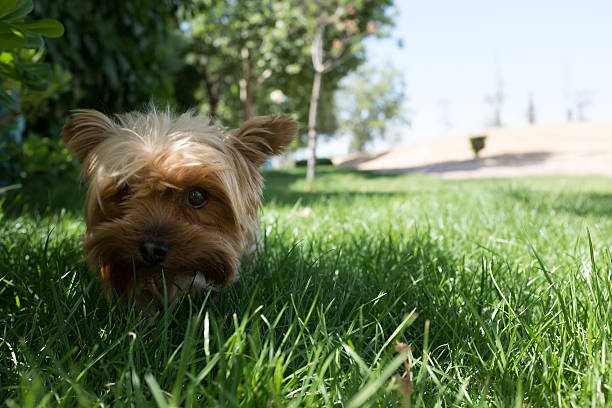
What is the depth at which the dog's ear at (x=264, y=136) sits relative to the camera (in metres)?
2.32

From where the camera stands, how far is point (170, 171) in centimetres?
193

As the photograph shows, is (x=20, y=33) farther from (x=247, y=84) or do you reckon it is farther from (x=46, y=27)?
(x=247, y=84)

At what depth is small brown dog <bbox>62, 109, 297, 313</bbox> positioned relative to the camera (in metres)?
1.86

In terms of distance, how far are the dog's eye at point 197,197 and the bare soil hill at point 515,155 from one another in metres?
21.0

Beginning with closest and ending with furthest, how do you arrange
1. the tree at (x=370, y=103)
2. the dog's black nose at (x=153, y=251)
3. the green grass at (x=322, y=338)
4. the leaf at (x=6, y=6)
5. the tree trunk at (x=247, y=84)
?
the green grass at (x=322, y=338) < the leaf at (x=6, y=6) < the dog's black nose at (x=153, y=251) < the tree trunk at (x=247, y=84) < the tree at (x=370, y=103)

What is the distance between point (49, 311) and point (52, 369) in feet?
1.79

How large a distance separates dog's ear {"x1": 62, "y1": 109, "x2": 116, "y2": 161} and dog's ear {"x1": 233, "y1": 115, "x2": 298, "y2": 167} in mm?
679

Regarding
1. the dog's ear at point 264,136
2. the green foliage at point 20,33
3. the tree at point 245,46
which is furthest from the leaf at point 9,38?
the tree at point 245,46

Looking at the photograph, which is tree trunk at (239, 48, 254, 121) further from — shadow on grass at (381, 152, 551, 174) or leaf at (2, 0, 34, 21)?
leaf at (2, 0, 34, 21)

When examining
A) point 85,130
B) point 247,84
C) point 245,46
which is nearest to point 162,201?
point 85,130

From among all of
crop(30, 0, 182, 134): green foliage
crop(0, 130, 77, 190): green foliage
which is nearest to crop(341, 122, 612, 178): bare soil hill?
crop(30, 0, 182, 134): green foliage

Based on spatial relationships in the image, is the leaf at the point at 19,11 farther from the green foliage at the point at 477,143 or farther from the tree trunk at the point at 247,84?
the green foliage at the point at 477,143

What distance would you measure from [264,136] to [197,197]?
0.54 meters

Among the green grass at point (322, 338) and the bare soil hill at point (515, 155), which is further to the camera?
the bare soil hill at point (515, 155)
